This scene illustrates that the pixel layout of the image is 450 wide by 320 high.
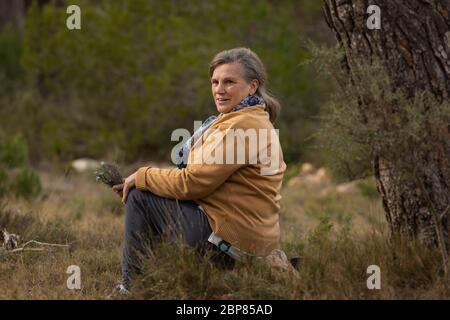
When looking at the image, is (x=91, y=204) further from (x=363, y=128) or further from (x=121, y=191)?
(x=363, y=128)

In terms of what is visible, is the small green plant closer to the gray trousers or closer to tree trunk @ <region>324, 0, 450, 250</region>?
the gray trousers

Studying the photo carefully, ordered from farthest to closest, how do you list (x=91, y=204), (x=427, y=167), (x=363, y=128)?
1. (x=91, y=204)
2. (x=427, y=167)
3. (x=363, y=128)

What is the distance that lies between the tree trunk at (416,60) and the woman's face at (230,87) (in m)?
0.62

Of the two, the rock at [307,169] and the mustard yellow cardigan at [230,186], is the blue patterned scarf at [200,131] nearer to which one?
the mustard yellow cardigan at [230,186]

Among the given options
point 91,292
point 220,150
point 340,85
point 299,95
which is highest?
point 299,95

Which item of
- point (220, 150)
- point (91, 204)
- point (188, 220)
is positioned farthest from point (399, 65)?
point (91, 204)

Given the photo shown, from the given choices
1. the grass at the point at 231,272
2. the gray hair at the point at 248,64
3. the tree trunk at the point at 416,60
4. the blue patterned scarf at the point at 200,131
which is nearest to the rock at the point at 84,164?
the grass at the point at 231,272

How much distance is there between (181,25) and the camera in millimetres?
11781

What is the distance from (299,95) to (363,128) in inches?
337

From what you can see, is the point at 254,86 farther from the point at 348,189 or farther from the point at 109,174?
the point at 348,189

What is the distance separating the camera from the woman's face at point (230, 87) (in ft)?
14.1

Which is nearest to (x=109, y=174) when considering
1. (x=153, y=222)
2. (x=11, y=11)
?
(x=153, y=222)

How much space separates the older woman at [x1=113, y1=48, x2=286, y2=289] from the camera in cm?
408

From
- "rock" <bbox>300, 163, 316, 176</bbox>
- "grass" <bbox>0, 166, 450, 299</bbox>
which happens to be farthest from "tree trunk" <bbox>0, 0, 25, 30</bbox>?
"grass" <bbox>0, 166, 450, 299</bbox>
